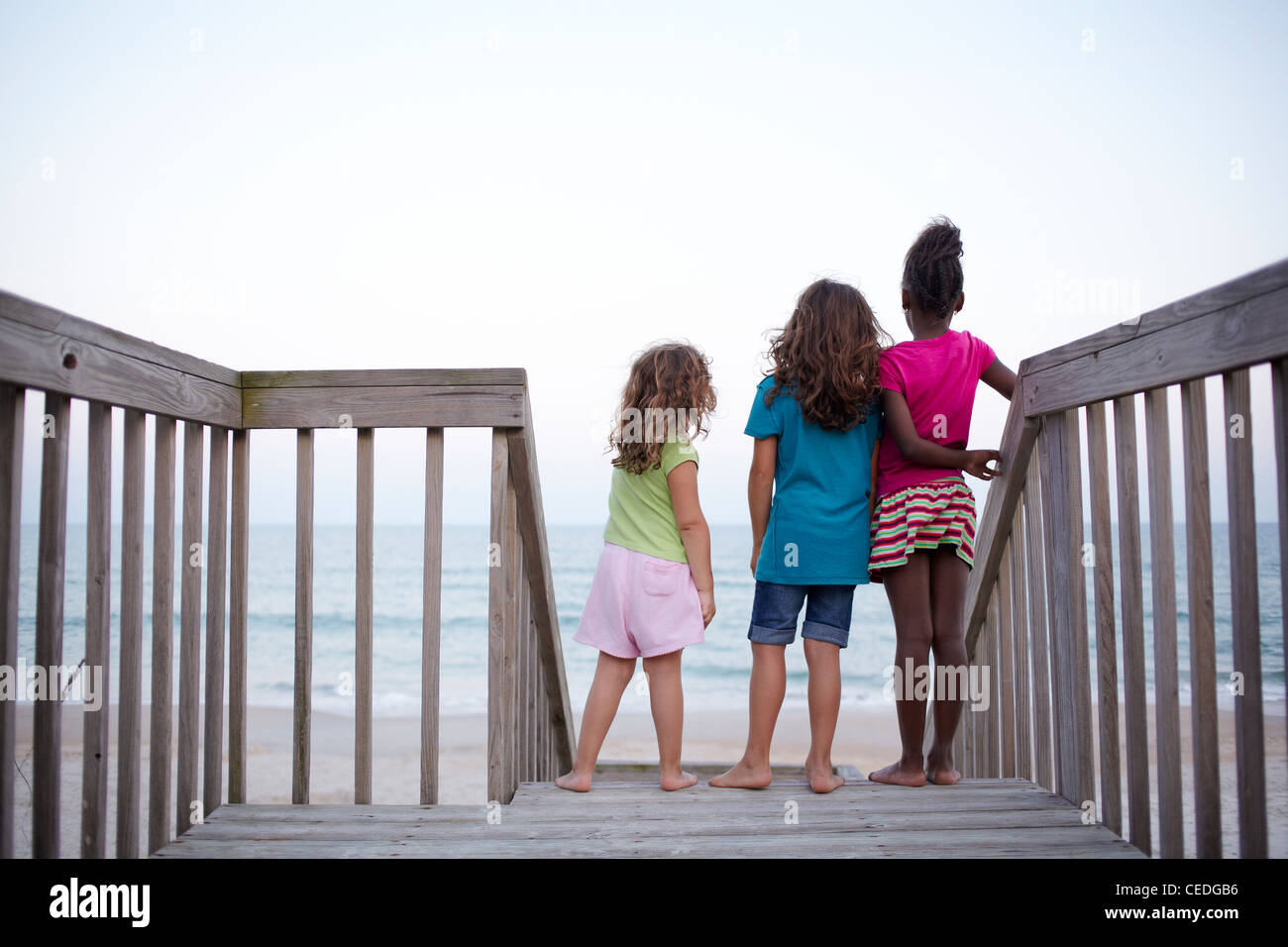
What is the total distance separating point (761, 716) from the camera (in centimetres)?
230

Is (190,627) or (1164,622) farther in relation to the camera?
(190,627)

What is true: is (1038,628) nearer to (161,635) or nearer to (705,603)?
(705,603)

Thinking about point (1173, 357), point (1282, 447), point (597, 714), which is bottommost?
point (597, 714)

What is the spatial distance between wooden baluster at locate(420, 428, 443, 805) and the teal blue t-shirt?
0.98 metres

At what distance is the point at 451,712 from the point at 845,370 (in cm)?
1182

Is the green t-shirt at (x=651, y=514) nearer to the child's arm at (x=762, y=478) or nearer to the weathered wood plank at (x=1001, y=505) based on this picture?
the child's arm at (x=762, y=478)

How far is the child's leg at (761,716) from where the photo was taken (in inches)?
88.7

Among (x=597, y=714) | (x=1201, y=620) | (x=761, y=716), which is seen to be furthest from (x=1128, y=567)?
(x=597, y=714)

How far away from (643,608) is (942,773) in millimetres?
1041

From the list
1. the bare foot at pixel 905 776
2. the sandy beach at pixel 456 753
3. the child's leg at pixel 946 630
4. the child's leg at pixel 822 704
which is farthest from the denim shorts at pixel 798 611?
the sandy beach at pixel 456 753

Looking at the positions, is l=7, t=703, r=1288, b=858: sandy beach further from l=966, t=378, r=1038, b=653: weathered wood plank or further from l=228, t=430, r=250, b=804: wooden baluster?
l=228, t=430, r=250, b=804: wooden baluster

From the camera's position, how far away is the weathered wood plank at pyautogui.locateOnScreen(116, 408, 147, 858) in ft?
5.62

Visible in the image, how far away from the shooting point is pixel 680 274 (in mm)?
21578
